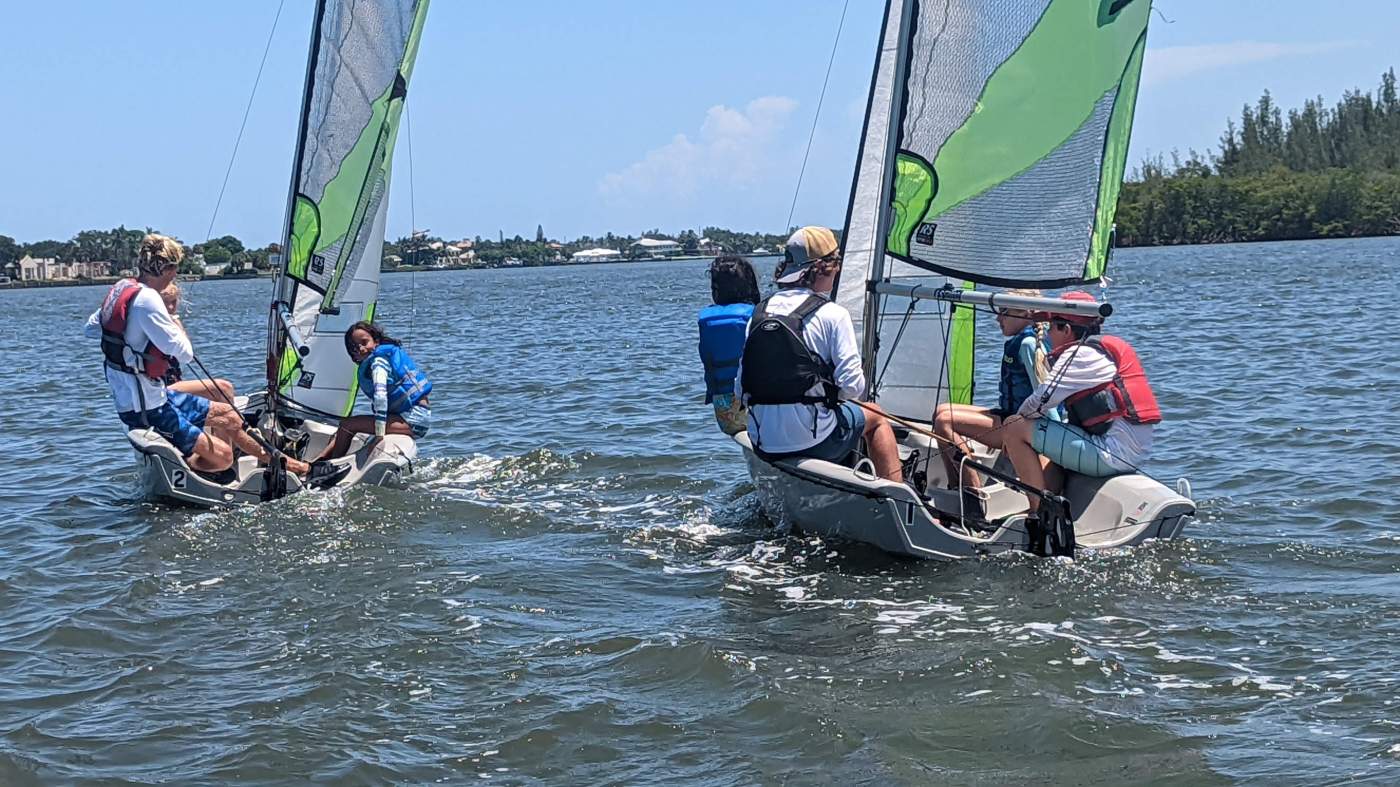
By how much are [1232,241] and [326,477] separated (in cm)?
9462

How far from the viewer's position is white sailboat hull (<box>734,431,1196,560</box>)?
7.26 m

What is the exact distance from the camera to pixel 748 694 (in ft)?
18.9

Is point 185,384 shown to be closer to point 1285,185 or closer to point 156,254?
point 156,254

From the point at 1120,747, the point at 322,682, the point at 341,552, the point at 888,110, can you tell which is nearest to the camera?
the point at 1120,747

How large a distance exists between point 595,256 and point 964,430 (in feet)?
607

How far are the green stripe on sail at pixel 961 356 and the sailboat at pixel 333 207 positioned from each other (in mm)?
4498

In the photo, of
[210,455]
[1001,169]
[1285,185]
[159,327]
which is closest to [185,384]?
[210,455]

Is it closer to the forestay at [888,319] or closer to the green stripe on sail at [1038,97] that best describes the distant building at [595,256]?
the forestay at [888,319]

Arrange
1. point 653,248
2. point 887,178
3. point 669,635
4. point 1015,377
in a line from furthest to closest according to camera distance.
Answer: point 653,248
point 1015,377
point 887,178
point 669,635

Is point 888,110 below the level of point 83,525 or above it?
above

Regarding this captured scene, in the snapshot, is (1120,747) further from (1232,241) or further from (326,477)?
(1232,241)

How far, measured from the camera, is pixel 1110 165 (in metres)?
8.18

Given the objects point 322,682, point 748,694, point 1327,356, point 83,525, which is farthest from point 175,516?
point 1327,356

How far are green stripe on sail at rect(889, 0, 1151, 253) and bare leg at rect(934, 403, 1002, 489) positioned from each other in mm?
1136
